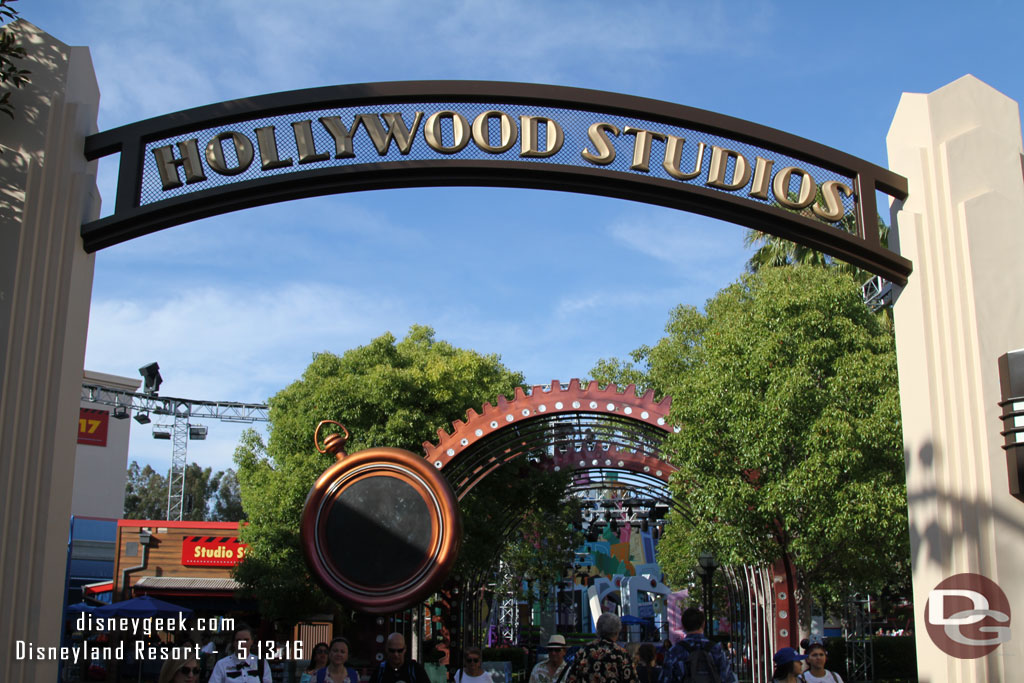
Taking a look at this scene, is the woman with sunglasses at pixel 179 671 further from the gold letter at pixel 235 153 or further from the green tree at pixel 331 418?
the green tree at pixel 331 418

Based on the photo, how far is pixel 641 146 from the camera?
24.1 feet

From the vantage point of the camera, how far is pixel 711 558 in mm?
A: 21156

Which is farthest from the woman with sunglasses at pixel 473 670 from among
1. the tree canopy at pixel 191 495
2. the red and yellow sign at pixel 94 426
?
the tree canopy at pixel 191 495

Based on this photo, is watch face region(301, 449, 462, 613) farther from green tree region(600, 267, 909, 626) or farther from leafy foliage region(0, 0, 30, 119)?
green tree region(600, 267, 909, 626)

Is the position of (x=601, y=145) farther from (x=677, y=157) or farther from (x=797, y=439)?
(x=797, y=439)

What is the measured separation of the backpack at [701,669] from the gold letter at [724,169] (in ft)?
11.4

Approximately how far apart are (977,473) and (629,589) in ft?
168

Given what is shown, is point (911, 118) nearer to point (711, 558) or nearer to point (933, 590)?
point (933, 590)

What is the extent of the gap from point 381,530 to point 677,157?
5.64 m

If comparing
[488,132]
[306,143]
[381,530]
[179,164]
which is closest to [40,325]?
[179,164]

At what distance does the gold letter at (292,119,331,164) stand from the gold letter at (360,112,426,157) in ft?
1.08

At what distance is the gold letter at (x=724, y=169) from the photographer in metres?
7.29

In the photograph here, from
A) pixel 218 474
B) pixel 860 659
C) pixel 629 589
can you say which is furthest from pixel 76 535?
pixel 218 474

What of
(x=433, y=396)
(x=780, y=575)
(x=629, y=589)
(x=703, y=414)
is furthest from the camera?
(x=629, y=589)
